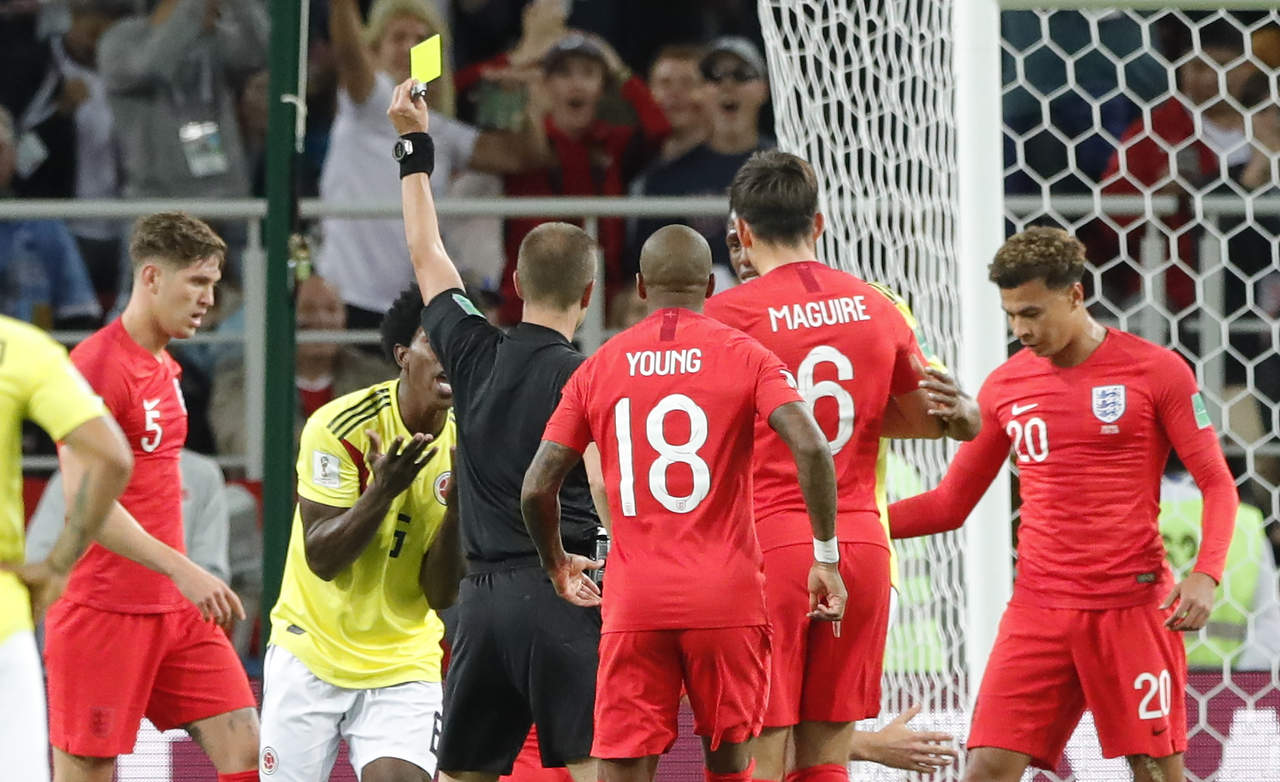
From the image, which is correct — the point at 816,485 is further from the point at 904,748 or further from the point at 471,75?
the point at 471,75

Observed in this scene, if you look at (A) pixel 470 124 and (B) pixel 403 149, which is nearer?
(B) pixel 403 149

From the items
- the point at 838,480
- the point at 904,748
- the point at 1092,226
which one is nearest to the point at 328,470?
the point at 838,480

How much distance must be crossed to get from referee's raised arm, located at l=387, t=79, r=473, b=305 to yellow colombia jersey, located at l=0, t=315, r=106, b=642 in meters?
1.32

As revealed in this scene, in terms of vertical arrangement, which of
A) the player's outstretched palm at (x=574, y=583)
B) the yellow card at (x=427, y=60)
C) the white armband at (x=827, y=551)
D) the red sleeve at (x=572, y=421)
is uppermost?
the yellow card at (x=427, y=60)

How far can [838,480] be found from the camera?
466cm

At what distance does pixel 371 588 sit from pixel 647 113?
14.0 feet

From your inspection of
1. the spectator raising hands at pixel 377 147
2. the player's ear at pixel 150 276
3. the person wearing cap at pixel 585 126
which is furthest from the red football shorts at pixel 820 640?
the person wearing cap at pixel 585 126

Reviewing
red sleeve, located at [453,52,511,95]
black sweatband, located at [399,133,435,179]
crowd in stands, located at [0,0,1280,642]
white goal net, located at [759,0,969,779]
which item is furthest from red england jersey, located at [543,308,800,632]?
red sleeve, located at [453,52,511,95]

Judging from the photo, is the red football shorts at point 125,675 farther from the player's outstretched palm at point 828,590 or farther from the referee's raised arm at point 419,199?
the player's outstretched palm at point 828,590

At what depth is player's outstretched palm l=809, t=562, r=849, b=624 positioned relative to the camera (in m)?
4.20

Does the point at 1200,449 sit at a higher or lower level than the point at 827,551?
higher

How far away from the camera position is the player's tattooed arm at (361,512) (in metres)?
4.88

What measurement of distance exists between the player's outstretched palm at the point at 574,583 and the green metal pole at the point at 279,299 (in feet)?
5.35

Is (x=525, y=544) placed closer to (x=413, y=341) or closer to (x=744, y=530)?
(x=744, y=530)
